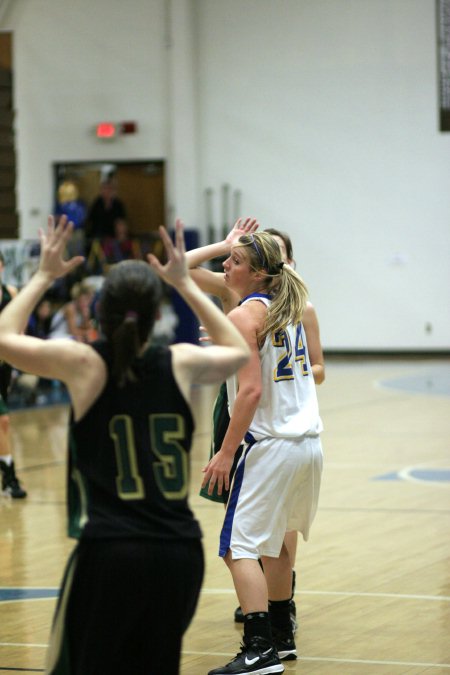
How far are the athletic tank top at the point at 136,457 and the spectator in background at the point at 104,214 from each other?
16.7m

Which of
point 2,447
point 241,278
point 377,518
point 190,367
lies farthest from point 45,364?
point 2,447

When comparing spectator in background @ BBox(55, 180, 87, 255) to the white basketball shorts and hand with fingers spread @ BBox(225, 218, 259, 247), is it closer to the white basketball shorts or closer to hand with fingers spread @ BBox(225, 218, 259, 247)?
hand with fingers spread @ BBox(225, 218, 259, 247)

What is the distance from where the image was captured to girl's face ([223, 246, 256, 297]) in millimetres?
4586

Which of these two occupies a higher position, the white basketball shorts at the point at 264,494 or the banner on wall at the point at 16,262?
the banner on wall at the point at 16,262

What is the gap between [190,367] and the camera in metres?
3.11

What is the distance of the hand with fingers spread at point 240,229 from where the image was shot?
15.2ft

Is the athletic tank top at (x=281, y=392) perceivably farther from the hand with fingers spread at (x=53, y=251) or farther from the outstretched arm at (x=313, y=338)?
the hand with fingers spread at (x=53, y=251)

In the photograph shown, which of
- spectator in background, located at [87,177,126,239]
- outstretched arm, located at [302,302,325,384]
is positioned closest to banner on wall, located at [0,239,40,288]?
spectator in background, located at [87,177,126,239]

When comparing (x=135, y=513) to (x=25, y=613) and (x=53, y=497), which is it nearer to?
(x=25, y=613)

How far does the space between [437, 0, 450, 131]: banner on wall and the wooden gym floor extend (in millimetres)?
8183

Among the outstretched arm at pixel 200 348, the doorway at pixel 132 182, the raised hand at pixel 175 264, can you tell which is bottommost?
the outstretched arm at pixel 200 348

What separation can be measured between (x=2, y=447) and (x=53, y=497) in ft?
1.91

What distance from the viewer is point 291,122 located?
20.1 m

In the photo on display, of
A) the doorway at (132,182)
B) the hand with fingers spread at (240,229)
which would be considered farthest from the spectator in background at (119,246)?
the hand with fingers spread at (240,229)
